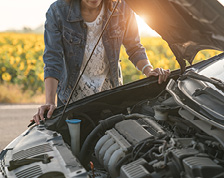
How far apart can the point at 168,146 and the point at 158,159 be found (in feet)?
0.35

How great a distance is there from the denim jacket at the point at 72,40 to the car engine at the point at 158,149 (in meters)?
0.86

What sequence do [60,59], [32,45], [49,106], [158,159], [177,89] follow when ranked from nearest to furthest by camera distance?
[158,159], [177,89], [49,106], [60,59], [32,45]

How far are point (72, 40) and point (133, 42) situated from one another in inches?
23.8

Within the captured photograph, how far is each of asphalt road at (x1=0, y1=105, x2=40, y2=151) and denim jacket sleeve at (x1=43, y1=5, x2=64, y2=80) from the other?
270 centimetres

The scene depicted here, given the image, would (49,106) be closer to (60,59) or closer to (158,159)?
(60,59)

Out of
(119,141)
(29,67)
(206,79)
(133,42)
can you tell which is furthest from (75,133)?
(29,67)

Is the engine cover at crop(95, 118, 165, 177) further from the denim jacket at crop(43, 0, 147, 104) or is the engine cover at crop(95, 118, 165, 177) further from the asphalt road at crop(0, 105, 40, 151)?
the asphalt road at crop(0, 105, 40, 151)

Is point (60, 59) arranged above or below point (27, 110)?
above

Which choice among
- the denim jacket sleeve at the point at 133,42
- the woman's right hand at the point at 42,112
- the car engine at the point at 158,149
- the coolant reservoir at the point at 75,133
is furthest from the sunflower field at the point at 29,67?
the car engine at the point at 158,149

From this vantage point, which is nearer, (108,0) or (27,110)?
(108,0)

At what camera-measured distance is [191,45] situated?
6.86ft

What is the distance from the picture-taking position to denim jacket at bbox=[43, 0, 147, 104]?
3.02 metres


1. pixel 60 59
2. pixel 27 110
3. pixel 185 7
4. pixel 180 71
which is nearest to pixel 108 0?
pixel 60 59

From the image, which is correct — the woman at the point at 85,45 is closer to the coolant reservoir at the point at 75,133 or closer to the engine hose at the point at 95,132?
the coolant reservoir at the point at 75,133
